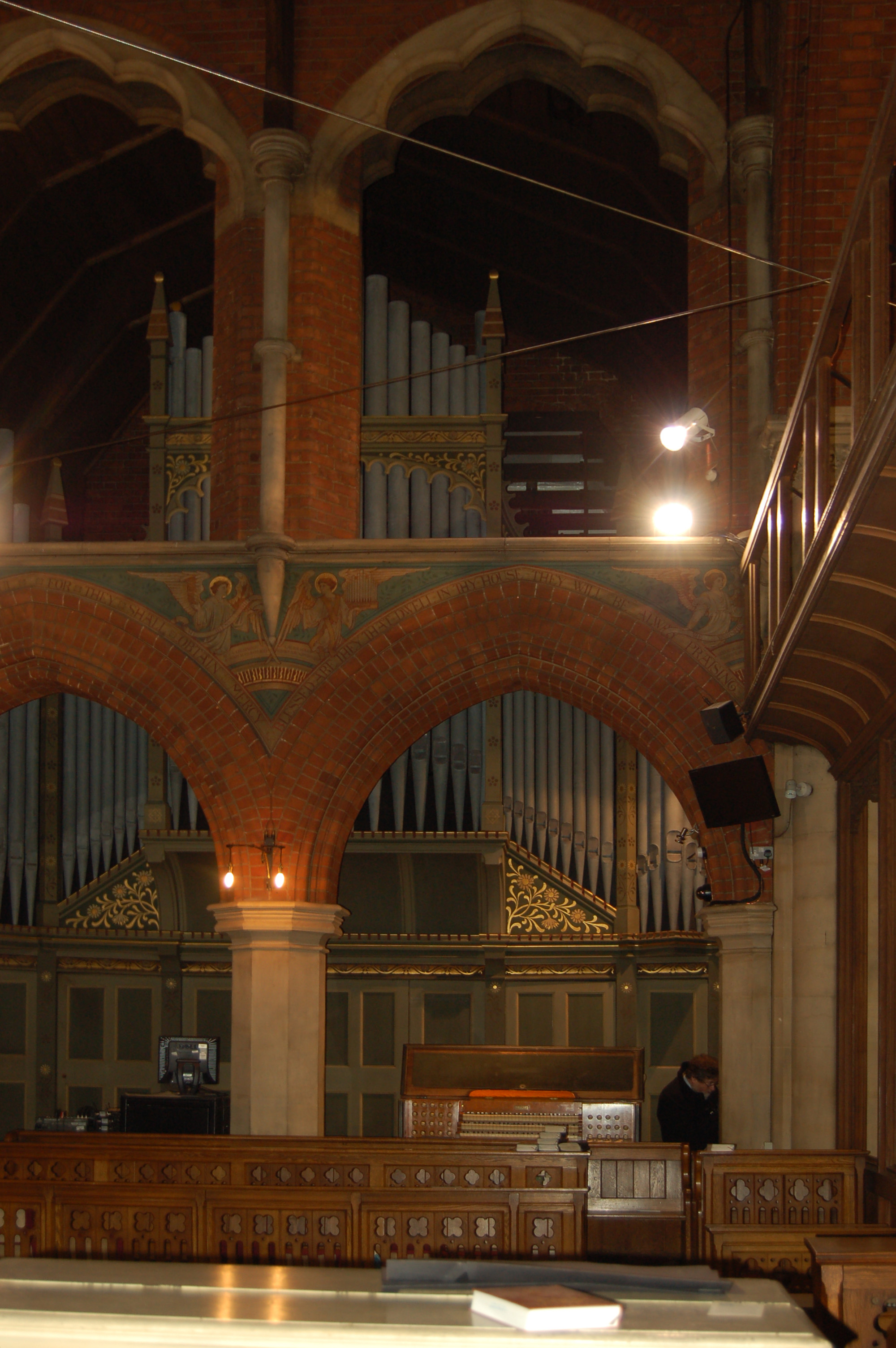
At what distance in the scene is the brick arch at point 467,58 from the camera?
1025cm

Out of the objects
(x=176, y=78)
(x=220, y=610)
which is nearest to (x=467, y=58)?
(x=176, y=78)

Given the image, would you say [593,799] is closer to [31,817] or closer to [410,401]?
[410,401]

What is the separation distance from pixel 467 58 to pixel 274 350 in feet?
8.07

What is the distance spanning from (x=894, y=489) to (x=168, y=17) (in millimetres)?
7790

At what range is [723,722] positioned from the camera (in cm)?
912

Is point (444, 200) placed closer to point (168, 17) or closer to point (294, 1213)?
point (168, 17)

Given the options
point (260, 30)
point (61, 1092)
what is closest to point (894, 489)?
point (260, 30)

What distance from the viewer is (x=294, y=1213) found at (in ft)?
21.4

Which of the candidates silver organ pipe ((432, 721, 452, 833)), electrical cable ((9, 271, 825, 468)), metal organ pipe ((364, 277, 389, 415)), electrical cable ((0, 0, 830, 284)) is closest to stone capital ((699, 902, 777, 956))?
silver organ pipe ((432, 721, 452, 833))

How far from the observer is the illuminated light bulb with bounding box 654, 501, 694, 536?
9.82 meters

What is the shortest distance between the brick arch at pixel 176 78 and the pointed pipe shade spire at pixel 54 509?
9.55ft

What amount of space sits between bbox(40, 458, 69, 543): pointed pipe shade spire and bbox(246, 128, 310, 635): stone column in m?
2.79

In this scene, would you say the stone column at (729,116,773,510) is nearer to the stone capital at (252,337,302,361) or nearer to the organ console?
the stone capital at (252,337,302,361)

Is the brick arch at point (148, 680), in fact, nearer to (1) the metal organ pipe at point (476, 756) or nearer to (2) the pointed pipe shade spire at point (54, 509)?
(2) the pointed pipe shade spire at point (54, 509)
